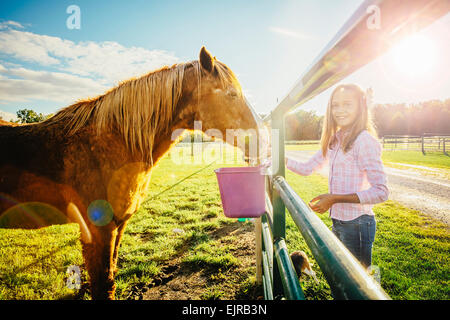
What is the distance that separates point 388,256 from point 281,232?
2.96 m

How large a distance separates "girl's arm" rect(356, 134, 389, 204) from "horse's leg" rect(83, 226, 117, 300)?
7.96 ft

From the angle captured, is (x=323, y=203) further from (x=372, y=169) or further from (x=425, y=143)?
(x=425, y=143)

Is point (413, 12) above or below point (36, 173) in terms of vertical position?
above

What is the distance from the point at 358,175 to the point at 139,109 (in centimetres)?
233

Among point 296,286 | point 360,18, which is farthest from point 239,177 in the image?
point 360,18

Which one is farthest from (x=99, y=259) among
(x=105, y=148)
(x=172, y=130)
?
(x=172, y=130)

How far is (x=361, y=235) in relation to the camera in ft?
6.02

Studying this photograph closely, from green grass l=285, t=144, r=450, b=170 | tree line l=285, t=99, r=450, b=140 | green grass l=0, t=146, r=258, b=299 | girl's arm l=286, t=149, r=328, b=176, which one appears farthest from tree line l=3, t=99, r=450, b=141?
girl's arm l=286, t=149, r=328, b=176

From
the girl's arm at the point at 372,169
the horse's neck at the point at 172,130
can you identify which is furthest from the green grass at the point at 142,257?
the girl's arm at the point at 372,169

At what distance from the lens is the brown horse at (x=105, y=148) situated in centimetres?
224

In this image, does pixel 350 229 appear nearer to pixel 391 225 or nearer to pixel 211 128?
pixel 211 128

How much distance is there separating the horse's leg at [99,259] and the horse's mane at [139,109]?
0.92 meters

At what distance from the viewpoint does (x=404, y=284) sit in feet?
9.05
